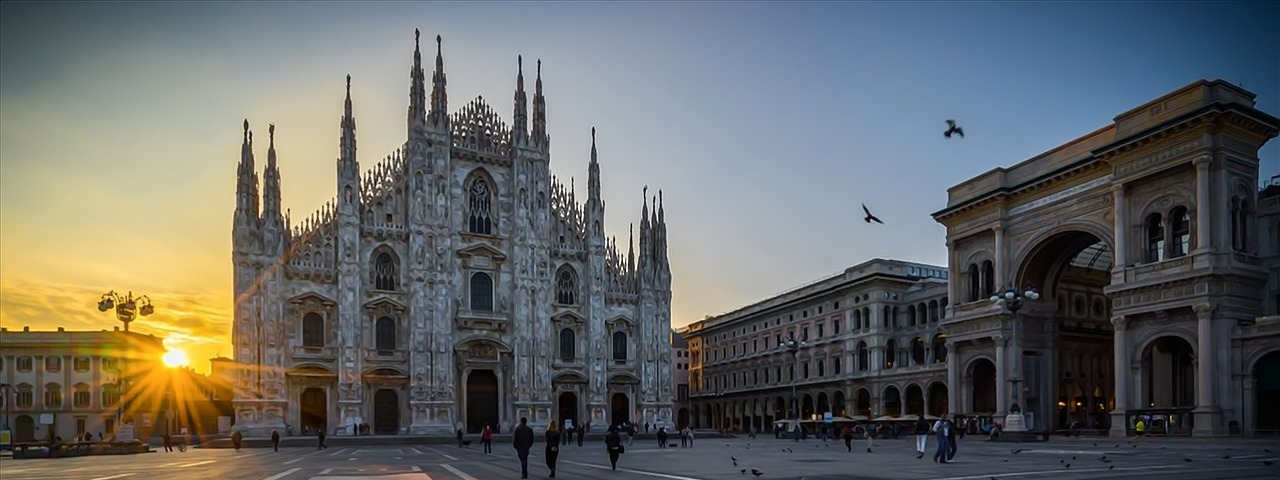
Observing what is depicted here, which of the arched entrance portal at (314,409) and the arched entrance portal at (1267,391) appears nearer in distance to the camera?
the arched entrance portal at (1267,391)

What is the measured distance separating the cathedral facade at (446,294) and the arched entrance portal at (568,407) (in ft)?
0.34

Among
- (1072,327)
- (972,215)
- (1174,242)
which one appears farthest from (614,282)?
(1174,242)

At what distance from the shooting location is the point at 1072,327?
63.5 metres

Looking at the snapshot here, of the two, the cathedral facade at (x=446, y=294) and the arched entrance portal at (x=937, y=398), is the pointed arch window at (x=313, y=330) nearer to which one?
the cathedral facade at (x=446, y=294)

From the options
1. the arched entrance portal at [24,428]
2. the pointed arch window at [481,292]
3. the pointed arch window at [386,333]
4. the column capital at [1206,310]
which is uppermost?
the pointed arch window at [481,292]

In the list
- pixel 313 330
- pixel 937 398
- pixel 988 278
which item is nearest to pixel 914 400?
pixel 937 398

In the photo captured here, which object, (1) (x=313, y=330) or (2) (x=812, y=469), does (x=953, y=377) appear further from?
(2) (x=812, y=469)

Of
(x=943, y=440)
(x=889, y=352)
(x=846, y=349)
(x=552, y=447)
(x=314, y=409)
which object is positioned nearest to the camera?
(x=552, y=447)

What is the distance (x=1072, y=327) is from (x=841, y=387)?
22965 millimetres

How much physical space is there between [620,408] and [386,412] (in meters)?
16.1

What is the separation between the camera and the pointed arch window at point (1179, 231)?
4721 centimetres

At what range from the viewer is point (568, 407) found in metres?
66.4

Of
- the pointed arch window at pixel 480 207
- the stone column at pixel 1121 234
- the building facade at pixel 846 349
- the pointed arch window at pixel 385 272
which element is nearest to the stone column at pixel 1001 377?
the stone column at pixel 1121 234

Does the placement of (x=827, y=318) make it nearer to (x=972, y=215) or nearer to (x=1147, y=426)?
(x=972, y=215)
